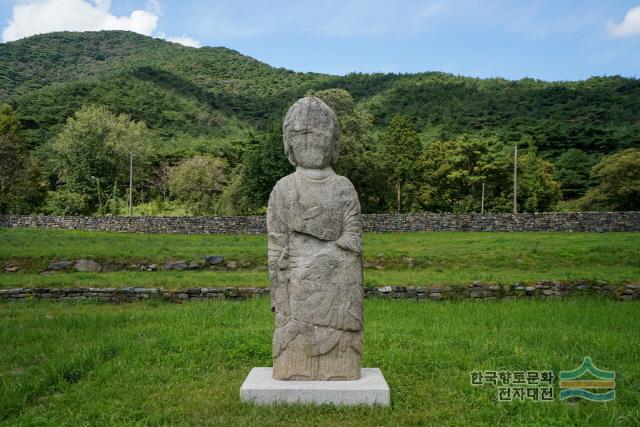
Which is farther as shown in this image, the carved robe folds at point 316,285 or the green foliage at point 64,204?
the green foliage at point 64,204

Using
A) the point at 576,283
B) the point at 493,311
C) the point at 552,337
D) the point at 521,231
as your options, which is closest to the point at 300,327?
the point at 552,337

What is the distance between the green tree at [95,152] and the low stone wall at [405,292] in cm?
4481

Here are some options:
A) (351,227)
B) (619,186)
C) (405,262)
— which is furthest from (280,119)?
(351,227)

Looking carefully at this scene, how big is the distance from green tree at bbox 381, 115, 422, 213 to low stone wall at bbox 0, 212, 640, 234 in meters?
10.4

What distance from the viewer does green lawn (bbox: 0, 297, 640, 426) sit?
21.2 ft

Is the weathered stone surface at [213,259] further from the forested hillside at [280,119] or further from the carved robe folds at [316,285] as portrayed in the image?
the forested hillside at [280,119]

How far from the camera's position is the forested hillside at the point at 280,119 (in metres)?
49.1

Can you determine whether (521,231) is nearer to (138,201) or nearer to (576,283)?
(576,283)

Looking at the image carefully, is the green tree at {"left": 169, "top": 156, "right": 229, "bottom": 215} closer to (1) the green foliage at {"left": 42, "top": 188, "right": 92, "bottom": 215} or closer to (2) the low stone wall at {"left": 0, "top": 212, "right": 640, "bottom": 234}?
(1) the green foliage at {"left": 42, "top": 188, "right": 92, "bottom": 215}

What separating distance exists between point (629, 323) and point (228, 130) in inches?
3544

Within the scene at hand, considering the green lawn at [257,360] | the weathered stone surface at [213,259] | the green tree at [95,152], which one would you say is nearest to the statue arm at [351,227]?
the green lawn at [257,360]

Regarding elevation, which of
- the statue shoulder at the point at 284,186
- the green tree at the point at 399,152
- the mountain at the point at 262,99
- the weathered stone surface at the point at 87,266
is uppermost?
the mountain at the point at 262,99

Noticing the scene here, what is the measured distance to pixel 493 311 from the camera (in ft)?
46.0

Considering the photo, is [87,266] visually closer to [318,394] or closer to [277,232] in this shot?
[277,232]
